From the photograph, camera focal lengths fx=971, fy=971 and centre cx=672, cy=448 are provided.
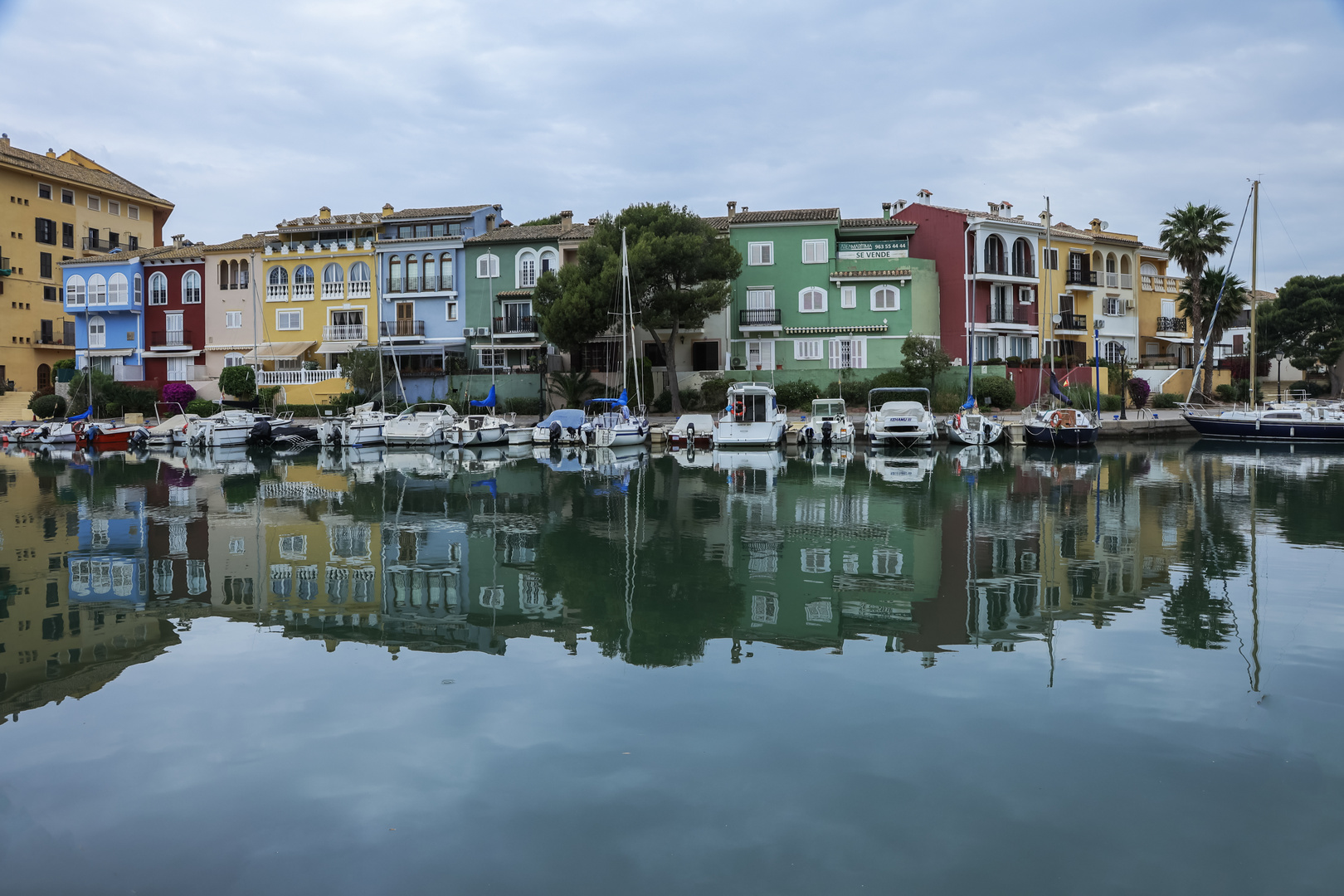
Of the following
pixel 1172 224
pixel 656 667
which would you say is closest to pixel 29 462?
pixel 656 667

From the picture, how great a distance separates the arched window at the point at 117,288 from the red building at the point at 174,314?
1.26 metres

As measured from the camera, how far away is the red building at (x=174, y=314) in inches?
2379

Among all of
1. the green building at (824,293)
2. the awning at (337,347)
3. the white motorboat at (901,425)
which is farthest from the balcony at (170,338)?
the white motorboat at (901,425)

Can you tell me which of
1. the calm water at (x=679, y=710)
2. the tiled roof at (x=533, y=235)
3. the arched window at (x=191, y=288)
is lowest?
the calm water at (x=679, y=710)

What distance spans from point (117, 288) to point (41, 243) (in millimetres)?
7590

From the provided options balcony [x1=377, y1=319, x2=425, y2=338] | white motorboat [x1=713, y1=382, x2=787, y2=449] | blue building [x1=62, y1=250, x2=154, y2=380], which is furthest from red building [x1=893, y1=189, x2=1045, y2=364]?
blue building [x1=62, y1=250, x2=154, y2=380]

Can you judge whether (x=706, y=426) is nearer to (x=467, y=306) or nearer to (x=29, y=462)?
(x=467, y=306)

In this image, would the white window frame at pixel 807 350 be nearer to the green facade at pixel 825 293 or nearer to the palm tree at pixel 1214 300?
the green facade at pixel 825 293

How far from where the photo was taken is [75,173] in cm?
6638

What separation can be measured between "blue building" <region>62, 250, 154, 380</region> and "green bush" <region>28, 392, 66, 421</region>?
4755mm

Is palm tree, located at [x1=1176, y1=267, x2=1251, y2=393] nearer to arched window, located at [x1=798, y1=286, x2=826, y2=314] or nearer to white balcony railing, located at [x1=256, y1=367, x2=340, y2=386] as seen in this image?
arched window, located at [x1=798, y1=286, x2=826, y2=314]

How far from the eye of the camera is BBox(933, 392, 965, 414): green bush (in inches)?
1842

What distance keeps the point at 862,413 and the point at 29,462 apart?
36.1m

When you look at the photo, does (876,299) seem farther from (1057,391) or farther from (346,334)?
(346,334)
